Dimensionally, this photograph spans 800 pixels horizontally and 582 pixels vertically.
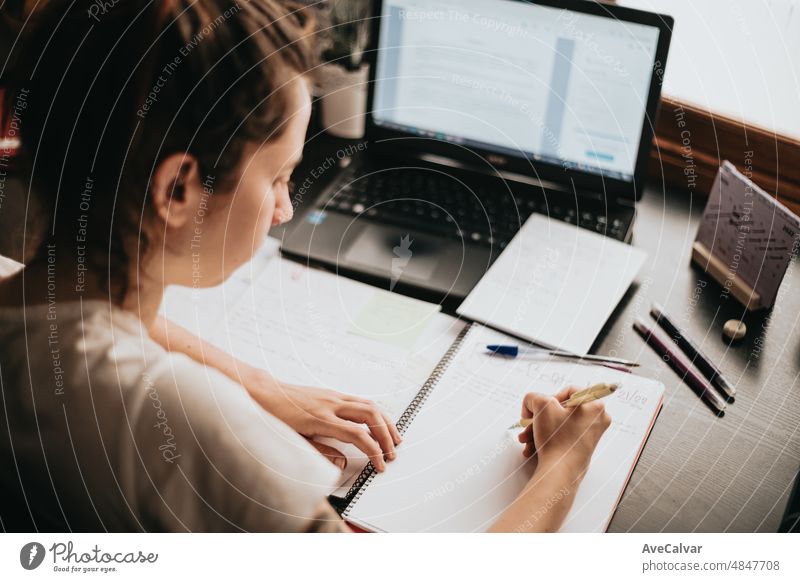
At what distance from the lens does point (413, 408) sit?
0.69m

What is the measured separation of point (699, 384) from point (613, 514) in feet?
0.51

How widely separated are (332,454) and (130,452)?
0.15m

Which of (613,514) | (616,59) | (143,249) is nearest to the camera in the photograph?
(613,514)

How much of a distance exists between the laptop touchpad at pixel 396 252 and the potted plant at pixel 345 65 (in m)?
0.17

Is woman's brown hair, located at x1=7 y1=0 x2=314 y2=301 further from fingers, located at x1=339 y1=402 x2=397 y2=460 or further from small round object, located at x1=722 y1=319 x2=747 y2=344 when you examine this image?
small round object, located at x1=722 y1=319 x2=747 y2=344

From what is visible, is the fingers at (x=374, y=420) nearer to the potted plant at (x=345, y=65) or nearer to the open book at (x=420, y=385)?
the open book at (x=420, y=385)

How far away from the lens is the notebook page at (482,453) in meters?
0.62

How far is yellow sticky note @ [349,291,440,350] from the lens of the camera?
75 centimetres

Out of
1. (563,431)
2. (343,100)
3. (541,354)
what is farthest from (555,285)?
(343,100)

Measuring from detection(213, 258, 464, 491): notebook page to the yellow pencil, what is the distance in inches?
3.9
